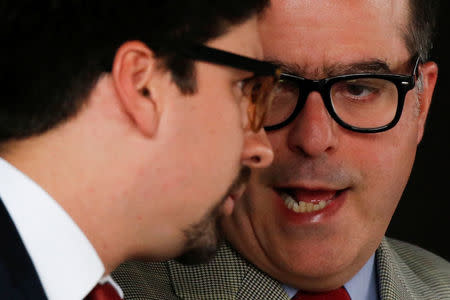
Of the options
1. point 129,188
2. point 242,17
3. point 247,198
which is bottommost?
point 247,198

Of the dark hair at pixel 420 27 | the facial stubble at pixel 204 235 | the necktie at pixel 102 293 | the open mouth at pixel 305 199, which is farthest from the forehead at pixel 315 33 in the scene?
the necktie at pixel 102 293

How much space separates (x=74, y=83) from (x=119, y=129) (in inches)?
4.4

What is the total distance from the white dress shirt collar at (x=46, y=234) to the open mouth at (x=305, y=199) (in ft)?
2.33

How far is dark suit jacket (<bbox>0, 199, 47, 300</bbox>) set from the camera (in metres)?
1.35

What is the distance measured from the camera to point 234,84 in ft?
5.21

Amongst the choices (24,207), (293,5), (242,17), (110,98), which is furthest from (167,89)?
(293,5)

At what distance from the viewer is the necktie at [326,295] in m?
2.15

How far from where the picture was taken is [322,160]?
201 centimetres

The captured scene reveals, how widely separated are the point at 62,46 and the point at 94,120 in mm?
140

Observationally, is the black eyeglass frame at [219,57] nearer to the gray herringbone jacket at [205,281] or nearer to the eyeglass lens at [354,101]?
the eyeglass lens at [354,101]

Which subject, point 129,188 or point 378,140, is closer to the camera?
point 129,188

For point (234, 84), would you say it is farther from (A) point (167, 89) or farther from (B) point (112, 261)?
(B) point (112, 261)

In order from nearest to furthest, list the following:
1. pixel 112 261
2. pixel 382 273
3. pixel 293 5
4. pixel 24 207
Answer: pixel 24 207 → pixel 112 261 → pixel 293 5 → pixel 382 273

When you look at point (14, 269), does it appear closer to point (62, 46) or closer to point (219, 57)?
point (62, 46)
